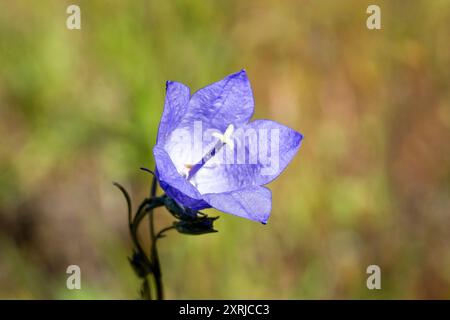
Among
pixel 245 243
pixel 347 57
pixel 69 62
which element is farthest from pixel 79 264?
pixel 347 57

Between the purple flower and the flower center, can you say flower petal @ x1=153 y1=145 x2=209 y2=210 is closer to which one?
the purple flower

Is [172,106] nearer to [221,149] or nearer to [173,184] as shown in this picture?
[173,184]

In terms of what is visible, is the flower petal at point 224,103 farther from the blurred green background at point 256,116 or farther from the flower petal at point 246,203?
the blurred green background at point 256,116

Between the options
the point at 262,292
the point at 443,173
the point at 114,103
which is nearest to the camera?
the point at 262,292

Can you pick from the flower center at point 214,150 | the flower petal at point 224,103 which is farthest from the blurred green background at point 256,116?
the flower petal at point 224,103

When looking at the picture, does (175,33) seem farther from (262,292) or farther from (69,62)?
(262,292)

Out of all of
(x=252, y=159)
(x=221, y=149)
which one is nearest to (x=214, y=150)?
(x=221, y=149)

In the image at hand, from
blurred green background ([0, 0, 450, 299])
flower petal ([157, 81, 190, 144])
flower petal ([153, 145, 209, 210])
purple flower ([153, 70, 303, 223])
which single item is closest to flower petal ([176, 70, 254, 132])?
purple flower ([153, 70, 303, 223])
